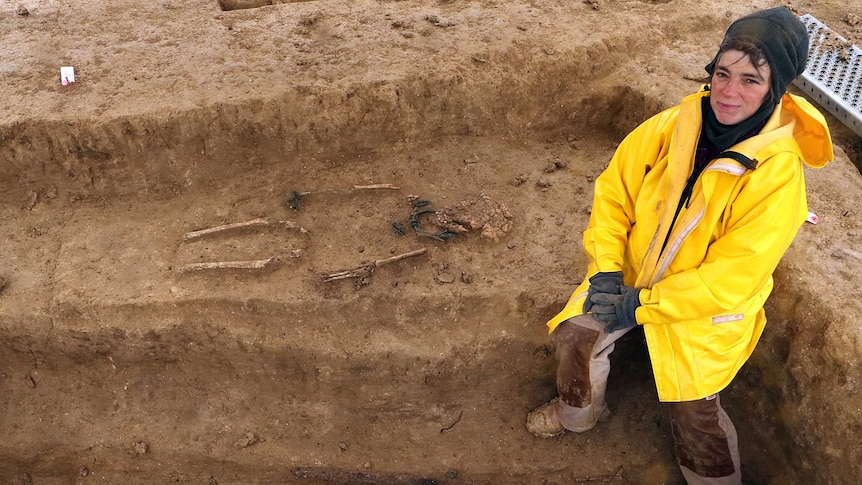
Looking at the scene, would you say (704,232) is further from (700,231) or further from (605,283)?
(605,283)

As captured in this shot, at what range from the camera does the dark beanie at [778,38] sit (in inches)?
99.8

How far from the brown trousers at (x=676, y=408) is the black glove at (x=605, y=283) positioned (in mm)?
165

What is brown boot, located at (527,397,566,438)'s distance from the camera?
13.5 feet

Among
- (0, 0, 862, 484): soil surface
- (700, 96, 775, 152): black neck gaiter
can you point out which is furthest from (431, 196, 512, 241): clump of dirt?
(700, 96, 775, 152): black neck gaiter

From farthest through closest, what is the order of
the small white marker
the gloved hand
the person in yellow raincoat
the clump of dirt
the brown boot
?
the small white marker
the clump of dirt
the brown boot
the gloved hand
the person in yellow raincoat

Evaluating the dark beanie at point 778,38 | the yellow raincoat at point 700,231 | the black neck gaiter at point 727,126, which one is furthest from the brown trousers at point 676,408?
the dark beanie at point 778,38

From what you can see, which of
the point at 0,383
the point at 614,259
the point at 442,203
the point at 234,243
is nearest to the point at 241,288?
the point at 234,243

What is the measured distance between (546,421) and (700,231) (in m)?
1.78

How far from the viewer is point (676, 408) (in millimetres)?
3348

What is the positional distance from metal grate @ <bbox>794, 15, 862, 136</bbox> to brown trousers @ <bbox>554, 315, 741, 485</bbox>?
9.44 ft

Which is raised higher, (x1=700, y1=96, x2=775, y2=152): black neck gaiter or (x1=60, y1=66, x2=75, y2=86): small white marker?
→ (x1=700, y1=96, x2=775, y2=152): black neck gaiter

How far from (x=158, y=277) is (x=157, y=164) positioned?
1.05 m

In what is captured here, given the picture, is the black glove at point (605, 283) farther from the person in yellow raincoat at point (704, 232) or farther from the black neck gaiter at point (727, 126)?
the black neck gaiter at point (727, 126)

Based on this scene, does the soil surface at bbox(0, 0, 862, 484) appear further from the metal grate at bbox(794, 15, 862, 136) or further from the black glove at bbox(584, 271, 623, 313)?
the black glove at bbox(584, 271, 623, 313)
